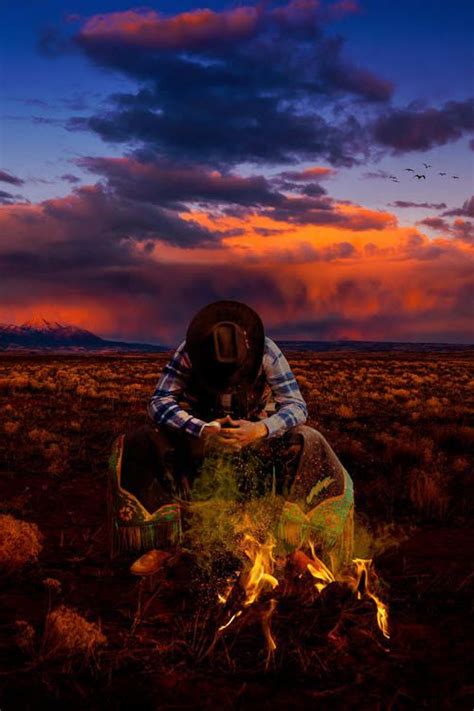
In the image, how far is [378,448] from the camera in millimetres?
12461

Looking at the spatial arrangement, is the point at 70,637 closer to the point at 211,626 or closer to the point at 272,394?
the point at 211,626

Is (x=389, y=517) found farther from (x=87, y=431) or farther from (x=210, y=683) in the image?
(x=87, y=431)

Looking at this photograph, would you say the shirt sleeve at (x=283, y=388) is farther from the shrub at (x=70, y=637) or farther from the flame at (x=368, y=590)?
the shrub at (x=70, y=637)

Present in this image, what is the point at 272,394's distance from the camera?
5207 mm

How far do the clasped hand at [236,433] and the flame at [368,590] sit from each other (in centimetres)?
105

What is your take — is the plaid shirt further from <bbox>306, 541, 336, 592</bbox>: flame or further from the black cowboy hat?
<bbox>306, 541, 336, 592</bbox>: flame

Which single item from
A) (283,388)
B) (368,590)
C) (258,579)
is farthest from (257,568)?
(283,388)

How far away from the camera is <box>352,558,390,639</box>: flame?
3916 mm

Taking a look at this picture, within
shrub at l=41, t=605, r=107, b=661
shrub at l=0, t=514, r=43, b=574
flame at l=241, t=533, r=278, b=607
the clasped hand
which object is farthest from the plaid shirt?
shrub at l=0, t=514, r=43, b=574

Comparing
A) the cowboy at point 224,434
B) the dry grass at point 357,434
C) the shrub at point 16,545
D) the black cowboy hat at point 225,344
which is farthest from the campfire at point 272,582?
the dry grass at point 357,434

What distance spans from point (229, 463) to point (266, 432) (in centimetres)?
34

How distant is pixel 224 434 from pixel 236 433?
0.27 feet

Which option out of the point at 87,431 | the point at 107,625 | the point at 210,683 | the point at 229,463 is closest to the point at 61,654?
the point at 107,625

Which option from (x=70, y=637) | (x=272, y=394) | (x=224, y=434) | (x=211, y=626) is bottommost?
(x=211, y=626)
